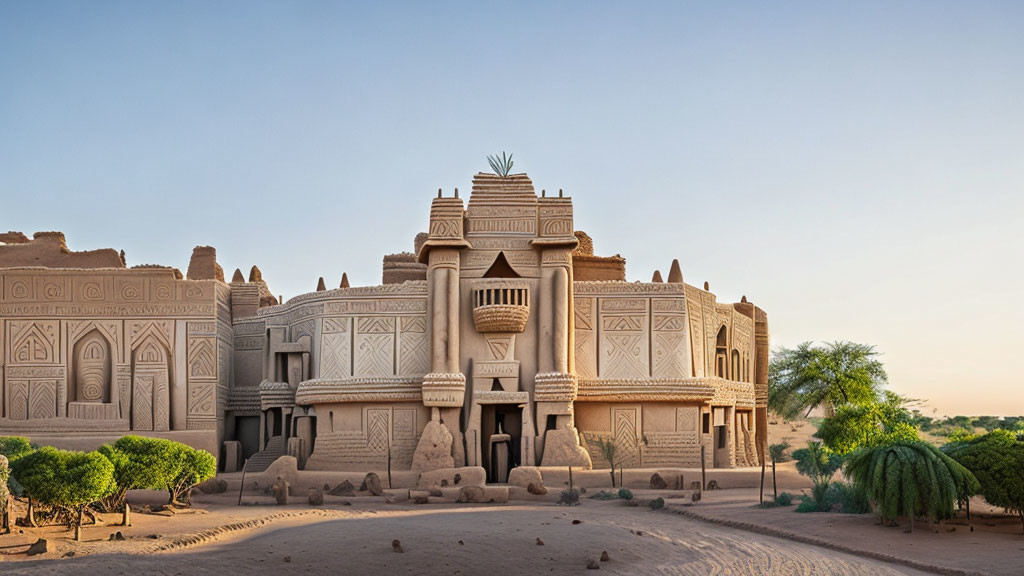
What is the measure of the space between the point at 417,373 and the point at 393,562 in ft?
53.5

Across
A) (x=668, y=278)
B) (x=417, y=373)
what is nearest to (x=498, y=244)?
(x=417, y=373)

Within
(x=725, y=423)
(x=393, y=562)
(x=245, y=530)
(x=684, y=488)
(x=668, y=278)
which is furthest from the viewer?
(x=668, y=278)

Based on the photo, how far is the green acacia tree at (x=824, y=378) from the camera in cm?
4566

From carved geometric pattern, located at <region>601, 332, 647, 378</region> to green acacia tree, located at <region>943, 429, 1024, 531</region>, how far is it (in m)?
14.5

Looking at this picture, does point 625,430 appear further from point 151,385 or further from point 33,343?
point 33,343

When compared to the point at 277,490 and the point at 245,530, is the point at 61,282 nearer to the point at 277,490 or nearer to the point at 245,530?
the point at 277,490

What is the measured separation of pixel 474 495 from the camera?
28.6 meters

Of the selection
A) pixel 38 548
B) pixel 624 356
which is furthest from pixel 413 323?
pixel 38 548

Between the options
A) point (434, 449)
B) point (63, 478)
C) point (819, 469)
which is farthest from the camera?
point (434, 449)

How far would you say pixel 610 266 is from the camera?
4147cm

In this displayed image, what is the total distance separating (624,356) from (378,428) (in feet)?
28.6

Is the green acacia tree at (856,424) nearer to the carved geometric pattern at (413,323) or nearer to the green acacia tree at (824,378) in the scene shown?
the green acacia tree at (824,378)

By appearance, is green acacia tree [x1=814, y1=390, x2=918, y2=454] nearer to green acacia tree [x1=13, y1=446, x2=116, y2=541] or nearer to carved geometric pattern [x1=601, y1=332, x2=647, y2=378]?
carved geometric pattern [x1=601, y1=332, x2=647, y2=378]

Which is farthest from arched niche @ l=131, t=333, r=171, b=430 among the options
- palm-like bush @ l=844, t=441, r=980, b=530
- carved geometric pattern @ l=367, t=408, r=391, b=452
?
palm-like bush @ l=844, t=441, r=980, b=530
